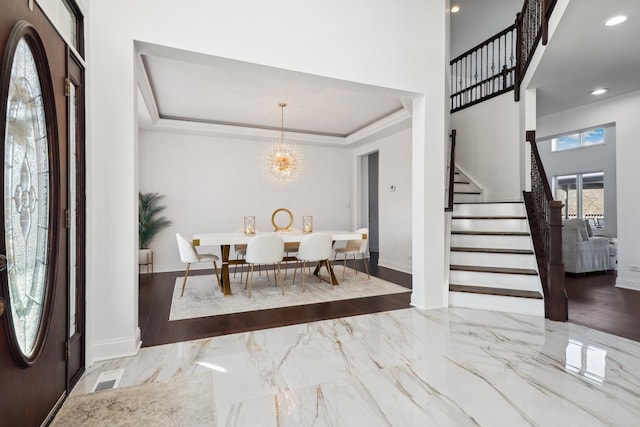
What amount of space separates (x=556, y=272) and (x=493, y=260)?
2.47 feet

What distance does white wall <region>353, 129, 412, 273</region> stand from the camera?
591cm

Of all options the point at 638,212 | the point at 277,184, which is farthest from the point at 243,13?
the point at 638,212

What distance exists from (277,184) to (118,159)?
445cm

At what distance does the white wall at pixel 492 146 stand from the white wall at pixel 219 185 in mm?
2751

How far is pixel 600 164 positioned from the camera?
876cm

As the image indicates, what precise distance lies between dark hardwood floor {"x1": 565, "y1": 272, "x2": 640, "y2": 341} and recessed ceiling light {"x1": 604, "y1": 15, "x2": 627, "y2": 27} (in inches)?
107

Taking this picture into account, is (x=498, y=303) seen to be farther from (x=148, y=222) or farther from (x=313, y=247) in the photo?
(x=148, y=222)

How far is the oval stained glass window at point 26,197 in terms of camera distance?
52.8 inches

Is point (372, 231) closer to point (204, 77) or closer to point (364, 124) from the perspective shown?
point (364, 124)

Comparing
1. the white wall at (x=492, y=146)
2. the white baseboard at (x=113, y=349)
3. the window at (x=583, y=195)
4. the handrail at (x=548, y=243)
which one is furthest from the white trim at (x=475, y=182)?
the window at (x=583, y=195)

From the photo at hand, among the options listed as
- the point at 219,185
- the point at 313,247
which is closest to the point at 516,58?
the point at 313,247

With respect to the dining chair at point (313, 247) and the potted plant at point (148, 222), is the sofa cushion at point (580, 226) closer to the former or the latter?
the dining chair at point (313, 247)

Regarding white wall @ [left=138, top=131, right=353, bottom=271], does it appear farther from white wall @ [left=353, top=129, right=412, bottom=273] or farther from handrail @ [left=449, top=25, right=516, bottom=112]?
handrail @ [left=449, top=25, right=516, bottom=112]

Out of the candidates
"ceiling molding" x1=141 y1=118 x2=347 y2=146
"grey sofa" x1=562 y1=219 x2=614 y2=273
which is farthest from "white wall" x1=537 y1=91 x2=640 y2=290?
"ceiling molding" x1=141 y1=118 x2=347 y2=146
